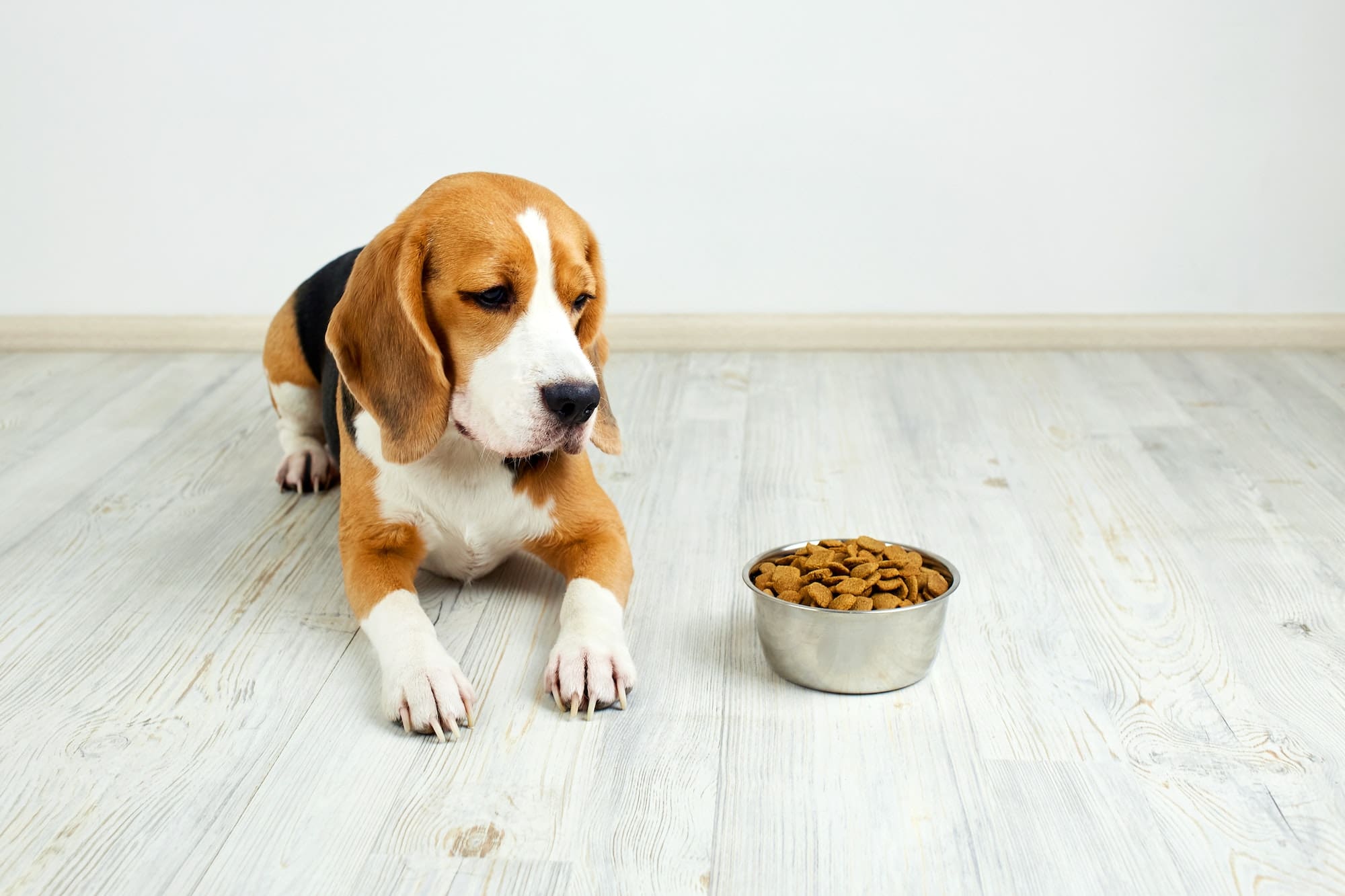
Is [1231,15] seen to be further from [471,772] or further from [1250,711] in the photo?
[471,772]

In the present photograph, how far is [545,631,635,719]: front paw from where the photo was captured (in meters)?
1.93

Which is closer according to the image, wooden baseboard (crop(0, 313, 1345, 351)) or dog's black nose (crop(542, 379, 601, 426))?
dog's black nose (crop(542, 379, 601, 426))

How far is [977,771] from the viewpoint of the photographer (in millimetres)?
Answer: 1779

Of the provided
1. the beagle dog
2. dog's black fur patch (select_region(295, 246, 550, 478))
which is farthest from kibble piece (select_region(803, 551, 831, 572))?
dog's black fur patch (select_region(295, 246, 550, 478))

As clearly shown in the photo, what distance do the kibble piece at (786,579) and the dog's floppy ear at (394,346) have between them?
615 mm

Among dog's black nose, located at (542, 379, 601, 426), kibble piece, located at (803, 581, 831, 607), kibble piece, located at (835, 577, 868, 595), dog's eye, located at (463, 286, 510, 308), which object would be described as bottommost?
kibble piece, located at (803, 581, 831, 607)

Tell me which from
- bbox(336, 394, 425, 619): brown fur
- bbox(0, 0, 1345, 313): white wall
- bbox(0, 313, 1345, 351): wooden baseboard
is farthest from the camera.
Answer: bbox(0, 313, 1345, 351): wooden baseboard

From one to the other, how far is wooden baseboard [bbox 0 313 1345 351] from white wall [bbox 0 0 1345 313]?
0.08 m

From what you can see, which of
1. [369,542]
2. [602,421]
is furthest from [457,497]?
[602,421]

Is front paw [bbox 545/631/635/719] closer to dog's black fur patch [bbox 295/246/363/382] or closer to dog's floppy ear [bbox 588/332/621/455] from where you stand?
dog's floppy ear [bbox 588/332/621/455]

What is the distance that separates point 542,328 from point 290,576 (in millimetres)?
886

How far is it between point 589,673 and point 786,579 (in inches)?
13.9

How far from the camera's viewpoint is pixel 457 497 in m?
2.21

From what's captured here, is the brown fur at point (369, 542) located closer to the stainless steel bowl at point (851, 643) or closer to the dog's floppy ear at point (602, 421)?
the dog's floppy ear at point (602, 421)
